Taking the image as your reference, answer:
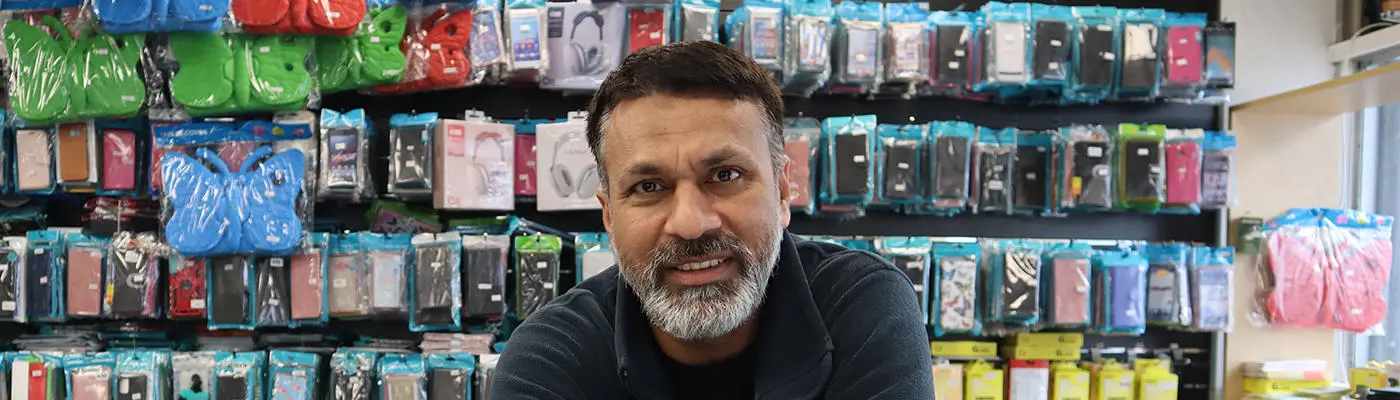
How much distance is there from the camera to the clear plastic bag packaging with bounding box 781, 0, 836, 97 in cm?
362

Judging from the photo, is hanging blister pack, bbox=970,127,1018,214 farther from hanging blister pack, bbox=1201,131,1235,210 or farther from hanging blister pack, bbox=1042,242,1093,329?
hanging blister pack, bbox=1201,131,1235,210

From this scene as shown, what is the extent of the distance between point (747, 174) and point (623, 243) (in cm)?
23

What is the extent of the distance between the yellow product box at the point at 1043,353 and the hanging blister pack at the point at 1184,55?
1.12m

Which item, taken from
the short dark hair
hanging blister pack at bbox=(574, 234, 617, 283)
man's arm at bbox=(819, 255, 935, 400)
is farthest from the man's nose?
hanging blister pack at bbox=(574, 234, 617, 283)

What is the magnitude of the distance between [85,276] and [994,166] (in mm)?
3492

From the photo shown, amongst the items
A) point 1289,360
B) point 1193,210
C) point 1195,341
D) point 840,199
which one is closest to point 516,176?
point 840,199

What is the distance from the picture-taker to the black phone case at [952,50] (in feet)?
12.3

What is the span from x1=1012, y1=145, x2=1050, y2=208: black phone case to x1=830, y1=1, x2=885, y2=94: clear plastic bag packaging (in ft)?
2.18

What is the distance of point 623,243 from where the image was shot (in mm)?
1566

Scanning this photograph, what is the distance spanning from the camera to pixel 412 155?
11.8ft

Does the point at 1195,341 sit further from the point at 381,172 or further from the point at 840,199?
the point at 381,172

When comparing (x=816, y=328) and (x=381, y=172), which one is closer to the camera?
(x=816, y=328)

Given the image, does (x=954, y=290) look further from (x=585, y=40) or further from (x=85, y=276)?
(x=85, y=276)

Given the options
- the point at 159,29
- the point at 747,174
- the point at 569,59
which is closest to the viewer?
the point at 747,174
